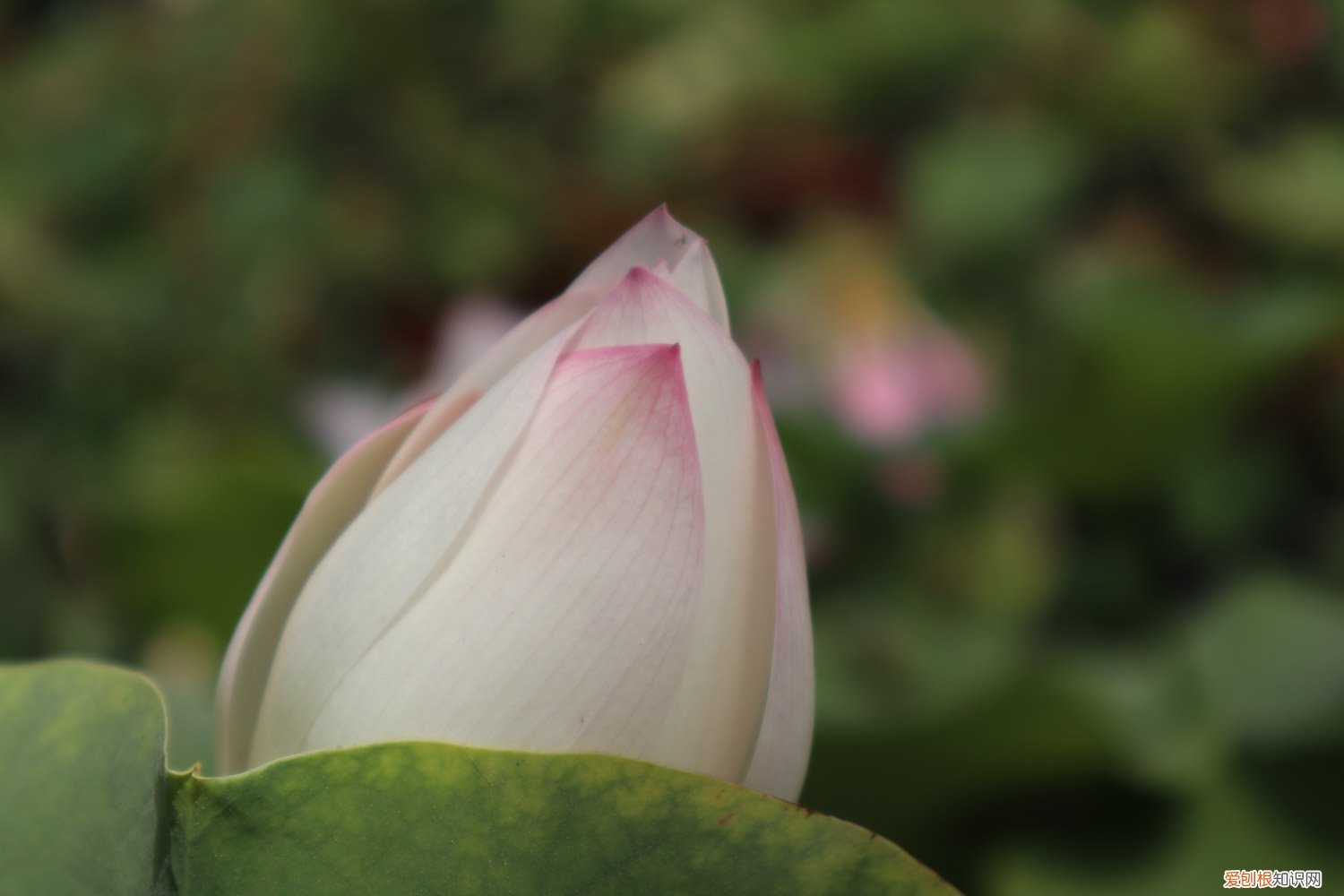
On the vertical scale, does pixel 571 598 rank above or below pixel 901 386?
below

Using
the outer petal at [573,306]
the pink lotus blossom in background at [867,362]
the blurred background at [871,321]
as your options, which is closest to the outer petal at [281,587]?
the outer petal at [573,306]

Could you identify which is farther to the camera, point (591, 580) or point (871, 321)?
point (871, 321)

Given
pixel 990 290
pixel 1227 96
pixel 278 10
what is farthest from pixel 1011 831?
pixel 278 10

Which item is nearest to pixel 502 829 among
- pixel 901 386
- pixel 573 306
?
pixel 573 306

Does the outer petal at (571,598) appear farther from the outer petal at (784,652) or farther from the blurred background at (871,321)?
the blurred background at (871,321)

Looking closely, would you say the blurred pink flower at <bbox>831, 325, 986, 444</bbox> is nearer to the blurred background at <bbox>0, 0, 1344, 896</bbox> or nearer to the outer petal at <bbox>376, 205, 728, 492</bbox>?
the blurred background at <bbox>0, 0, 1344, 896</bbox>

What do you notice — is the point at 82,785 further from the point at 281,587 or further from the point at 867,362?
the point at 867,362

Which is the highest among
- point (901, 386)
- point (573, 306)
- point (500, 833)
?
point (901, 386)
